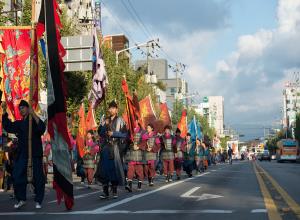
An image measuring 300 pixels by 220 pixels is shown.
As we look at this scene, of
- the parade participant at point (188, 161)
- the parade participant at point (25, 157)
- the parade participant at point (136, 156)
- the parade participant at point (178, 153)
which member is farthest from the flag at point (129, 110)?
the parade participant at point (188, 161)

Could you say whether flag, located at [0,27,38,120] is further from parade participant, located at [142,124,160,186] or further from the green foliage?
the green foliage

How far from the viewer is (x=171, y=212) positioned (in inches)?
362

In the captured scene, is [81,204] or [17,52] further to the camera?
[17,52]

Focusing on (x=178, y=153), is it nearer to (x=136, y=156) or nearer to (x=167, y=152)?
(x=167, y=152)

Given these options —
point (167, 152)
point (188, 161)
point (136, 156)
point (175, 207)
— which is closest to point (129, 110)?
point (136, 156)

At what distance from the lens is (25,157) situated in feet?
33.3

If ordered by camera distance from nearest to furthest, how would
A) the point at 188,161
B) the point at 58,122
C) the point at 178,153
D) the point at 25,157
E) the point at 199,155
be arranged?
the point at 58,122 → the point at 25,157 → the point at 178,153 → the point at 188,161 → the point at 199,155

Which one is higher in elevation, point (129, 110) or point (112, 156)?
point (129, 110)

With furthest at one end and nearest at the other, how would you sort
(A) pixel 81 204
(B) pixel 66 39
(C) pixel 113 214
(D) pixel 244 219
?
1. (B) pixel 66 39
2. (A) pixel 81 204
3. (C) pixel 113 214
4. (D) pixel 244 219

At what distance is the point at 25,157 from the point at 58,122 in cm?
107

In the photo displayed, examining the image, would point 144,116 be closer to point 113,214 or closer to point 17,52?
point 17,52

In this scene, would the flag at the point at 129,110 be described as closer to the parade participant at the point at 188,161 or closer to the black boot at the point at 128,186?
the black boot at the point at 128,186

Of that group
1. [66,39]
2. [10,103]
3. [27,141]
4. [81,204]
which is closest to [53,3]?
[27,141]

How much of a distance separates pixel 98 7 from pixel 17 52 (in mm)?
34304
